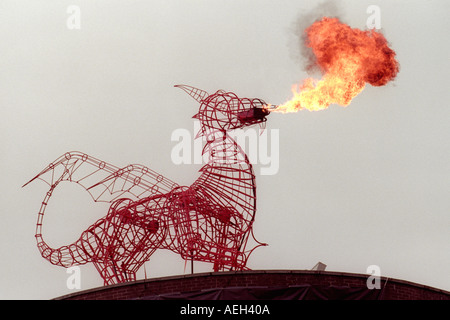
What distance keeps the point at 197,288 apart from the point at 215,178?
359 centimetres

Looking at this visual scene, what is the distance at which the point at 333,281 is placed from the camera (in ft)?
90.6

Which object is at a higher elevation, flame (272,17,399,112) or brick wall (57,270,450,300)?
flame (272,17,399,112)

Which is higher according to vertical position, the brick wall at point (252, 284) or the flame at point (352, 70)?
the flame at point (352, 70)

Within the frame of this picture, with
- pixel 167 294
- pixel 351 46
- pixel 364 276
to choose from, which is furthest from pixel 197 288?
pixel 351 46

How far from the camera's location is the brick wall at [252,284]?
26922 millimetres

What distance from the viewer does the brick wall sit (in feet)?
88.3

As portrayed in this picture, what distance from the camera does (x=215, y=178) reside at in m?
28.9

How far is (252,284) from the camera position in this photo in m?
27.4

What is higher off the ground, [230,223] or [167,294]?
[230,223]
